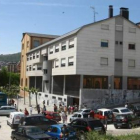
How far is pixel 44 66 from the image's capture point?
61219mm

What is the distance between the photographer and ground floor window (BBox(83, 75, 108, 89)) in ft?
153

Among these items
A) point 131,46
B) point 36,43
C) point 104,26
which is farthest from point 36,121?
point 36,43

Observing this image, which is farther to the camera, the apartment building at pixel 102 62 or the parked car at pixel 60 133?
the apartment building at pixel 102 62

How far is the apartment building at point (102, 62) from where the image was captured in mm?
44566

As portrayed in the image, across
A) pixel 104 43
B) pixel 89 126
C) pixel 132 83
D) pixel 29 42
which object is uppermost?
pixel 29 42

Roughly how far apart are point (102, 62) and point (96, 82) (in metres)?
3.58

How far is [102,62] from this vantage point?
4612 centimetres

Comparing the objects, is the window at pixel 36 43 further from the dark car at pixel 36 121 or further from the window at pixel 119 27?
the dark car at pixel 36 121

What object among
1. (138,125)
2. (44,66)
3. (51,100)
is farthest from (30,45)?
(138,125)

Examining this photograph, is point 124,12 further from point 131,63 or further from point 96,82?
point 96,82

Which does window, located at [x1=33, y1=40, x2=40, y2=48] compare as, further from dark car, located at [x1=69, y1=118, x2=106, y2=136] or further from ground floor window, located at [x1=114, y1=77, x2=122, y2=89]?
dark car, located at [x1=69, y1=118, x2=106, y2=136]

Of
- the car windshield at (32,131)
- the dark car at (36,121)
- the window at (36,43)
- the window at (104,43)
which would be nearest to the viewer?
the car windshield at (32,131)

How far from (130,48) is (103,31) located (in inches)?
226

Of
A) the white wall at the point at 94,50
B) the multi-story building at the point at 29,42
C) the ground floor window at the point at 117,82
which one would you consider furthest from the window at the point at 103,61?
the multi-story building at the point at 29,42
